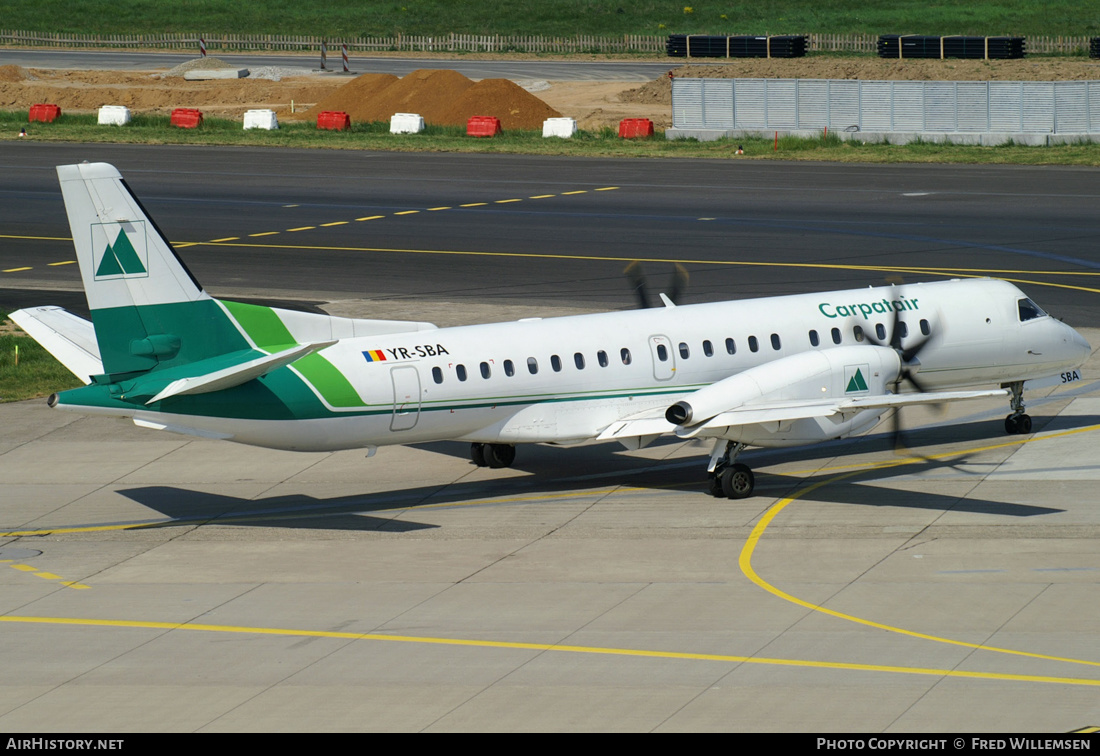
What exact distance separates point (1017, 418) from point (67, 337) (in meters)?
19.6

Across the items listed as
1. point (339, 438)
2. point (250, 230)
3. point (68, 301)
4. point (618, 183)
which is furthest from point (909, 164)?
point (339, 438)

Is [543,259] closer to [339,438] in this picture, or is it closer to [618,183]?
[618,183]

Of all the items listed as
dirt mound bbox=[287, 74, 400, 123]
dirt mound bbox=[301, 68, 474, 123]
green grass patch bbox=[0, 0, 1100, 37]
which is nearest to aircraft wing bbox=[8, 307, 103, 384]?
dirt mound bbox=[301, 68, 474, 123]

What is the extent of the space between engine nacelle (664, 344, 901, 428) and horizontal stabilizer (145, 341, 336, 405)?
6.79 metres

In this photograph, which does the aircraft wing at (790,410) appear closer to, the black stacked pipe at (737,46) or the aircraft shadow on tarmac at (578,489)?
the aircraft shadow on tarmac at (578,489)

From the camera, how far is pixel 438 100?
89.1 m

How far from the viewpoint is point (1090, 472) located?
27750mm

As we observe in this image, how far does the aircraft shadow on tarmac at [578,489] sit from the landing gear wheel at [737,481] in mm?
268

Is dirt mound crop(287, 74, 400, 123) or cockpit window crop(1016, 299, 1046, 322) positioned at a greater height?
dirt mound crop(287, 74, 400, 123)

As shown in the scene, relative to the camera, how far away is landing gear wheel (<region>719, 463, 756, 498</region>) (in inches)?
1051

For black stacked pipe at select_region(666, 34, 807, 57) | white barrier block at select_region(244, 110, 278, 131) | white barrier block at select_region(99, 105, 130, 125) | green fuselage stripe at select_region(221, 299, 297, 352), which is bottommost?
green fuselage stripe at select_region(221, 299, 297, 352)

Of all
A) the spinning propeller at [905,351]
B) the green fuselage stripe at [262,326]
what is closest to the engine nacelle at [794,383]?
the spinning propeller at [905,351]

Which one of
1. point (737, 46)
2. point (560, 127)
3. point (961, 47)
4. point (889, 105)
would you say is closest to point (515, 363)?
point (889, 105)

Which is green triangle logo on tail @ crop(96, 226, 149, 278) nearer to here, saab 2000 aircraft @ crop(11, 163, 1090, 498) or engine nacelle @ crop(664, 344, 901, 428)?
saab 2000 aircraft @ crop(11, 163, 1090, 498)
